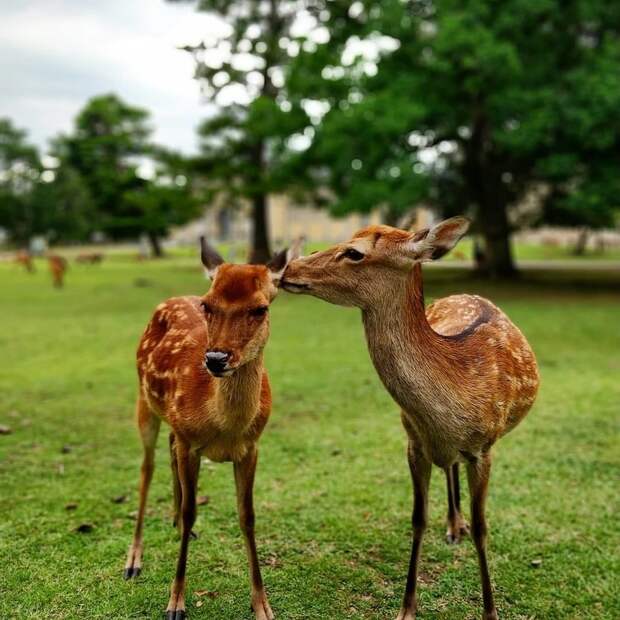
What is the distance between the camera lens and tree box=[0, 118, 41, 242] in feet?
156

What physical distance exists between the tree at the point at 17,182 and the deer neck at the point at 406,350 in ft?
164

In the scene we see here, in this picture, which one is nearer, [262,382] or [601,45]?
[262,382]

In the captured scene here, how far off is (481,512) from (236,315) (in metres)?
1.45

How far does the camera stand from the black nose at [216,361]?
8.14ft

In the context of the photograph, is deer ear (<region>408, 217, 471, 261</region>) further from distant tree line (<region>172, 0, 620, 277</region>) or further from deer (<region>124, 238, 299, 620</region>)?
distant tree line (<region>172, 0, 620, 277</region>)

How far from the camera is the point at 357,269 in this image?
2.68 metres

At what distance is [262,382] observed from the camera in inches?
123

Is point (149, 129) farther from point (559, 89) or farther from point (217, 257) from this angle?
point (217, 257)

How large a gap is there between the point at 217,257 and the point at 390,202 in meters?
12.4

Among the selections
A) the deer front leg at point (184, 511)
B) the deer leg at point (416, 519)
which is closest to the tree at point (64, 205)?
the deer front leg at point (184, 511)

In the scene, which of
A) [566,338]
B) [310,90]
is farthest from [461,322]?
[310,90]

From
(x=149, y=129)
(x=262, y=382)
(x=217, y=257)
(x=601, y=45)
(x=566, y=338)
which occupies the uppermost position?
(x=149, y=129)

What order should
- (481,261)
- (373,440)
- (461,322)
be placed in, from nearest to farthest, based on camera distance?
(461,322)
(373,440)
(481,261)

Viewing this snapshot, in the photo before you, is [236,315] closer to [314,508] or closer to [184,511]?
[184,511]
